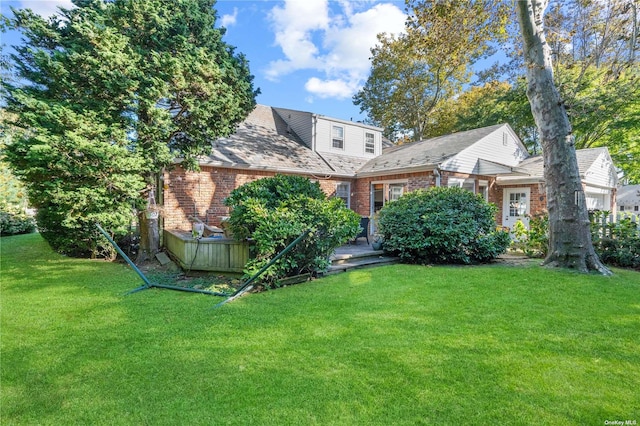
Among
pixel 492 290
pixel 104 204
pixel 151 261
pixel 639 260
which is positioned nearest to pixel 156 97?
pixel 104 204

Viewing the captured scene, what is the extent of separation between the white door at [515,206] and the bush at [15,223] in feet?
77.1

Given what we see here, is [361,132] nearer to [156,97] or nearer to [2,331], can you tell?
[156,97]

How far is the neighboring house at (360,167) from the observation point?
9.98 m

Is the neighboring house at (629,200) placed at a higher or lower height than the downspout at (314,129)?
lower

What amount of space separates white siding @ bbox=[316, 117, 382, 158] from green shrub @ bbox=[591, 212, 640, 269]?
31.3 ft

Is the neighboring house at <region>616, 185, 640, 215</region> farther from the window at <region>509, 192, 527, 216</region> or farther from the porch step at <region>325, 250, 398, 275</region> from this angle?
the porch step at <region>325, 250, 398, 275</region>

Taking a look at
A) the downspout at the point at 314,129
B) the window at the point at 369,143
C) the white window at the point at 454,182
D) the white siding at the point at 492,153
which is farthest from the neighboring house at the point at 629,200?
the downspout at the point at 314,129

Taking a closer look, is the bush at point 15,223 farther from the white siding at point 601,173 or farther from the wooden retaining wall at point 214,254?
the white siding at point 601,173

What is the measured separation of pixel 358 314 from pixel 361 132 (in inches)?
493

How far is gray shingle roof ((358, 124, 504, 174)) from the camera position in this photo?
1170cm

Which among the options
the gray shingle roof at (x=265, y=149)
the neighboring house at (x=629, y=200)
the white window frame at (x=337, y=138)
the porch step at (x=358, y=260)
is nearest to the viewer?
the porch step at (x=358, y=260)

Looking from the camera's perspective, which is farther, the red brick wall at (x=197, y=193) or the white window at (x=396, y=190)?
the white window at (x=396, y=190)

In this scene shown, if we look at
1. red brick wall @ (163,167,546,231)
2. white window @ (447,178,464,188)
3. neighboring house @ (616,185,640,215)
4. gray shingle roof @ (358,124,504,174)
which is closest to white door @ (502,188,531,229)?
red brick wall @ (163,167,546,231)

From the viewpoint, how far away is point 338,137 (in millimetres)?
14773
